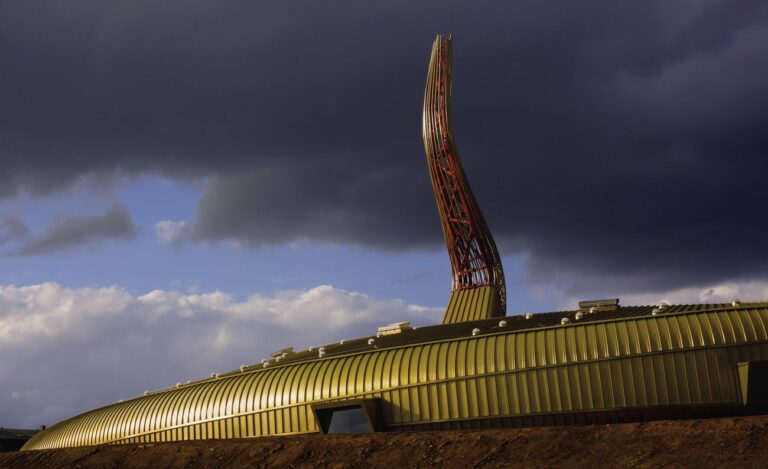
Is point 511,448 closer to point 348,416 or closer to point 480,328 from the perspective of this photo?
point 348,416

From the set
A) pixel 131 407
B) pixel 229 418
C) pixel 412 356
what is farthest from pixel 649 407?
pixel 131 407

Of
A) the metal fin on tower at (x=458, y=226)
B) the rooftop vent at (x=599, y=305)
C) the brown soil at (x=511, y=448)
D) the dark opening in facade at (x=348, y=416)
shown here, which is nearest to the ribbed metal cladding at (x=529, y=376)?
the dark opening in facade at (x=348, y=416)

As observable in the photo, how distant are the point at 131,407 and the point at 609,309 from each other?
2606 cm

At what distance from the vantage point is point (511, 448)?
31766mm

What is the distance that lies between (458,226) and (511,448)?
32093 mm

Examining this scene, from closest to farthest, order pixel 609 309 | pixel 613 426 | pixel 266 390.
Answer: pixel 613 426, pixel 266 390, pixel 609 309

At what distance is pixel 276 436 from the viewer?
1547 inches

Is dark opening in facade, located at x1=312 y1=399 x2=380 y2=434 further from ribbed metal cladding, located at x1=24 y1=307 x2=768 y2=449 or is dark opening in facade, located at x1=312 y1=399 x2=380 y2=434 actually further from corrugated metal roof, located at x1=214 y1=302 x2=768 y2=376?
corrugated metal roof, located at x1=214 y1=302 x2=768 y2=376

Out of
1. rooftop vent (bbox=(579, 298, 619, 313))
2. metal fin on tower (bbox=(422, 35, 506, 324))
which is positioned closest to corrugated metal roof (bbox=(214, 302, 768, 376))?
rooftop vent (bbox=(579, 298, 619, 313))

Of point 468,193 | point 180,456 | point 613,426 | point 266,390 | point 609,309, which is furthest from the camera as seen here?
point 468,193

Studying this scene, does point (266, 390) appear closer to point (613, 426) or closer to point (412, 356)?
point (412, 356)

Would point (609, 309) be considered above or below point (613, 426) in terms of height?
above

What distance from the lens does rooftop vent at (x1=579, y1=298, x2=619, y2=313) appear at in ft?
158

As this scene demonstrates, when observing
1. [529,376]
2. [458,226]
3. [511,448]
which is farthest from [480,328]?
[458,226]
